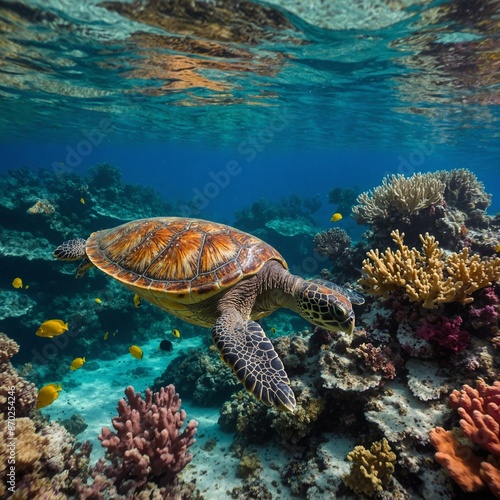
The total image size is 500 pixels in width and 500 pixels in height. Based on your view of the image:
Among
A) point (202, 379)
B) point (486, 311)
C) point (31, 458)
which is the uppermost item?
point (486, 311)

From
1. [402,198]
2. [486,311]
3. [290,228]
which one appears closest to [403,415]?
[486,311]

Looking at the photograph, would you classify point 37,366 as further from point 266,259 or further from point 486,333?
point 486,333

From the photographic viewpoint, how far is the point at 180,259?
16.8 ft

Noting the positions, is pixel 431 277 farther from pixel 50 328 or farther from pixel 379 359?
pixel 50 328

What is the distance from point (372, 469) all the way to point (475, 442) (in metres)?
1.08

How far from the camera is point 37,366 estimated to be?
10.9 m

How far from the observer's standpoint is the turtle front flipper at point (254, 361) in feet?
11.0

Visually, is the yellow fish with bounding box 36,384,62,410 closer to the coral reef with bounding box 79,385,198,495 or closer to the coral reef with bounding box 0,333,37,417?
the coral reef with bounding box 0,333,37,417

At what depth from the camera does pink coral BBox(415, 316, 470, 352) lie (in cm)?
389

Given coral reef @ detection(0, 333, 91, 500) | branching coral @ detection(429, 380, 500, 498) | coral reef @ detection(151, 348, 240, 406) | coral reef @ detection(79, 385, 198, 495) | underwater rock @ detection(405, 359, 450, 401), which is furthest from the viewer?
coral reef @ detection(151, 348, 240, 406)

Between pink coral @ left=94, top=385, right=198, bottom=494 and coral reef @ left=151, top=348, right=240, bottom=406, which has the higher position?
pink coral @ left=94, top=385, right=198, bottom=494

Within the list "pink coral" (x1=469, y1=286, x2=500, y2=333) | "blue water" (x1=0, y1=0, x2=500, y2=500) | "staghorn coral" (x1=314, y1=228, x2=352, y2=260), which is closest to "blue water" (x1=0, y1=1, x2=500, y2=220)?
"blue water" (x1=0, y1=0, x2=500, y2=500)

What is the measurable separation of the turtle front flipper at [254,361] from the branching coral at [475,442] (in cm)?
158

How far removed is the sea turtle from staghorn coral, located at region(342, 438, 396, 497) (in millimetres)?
1267
